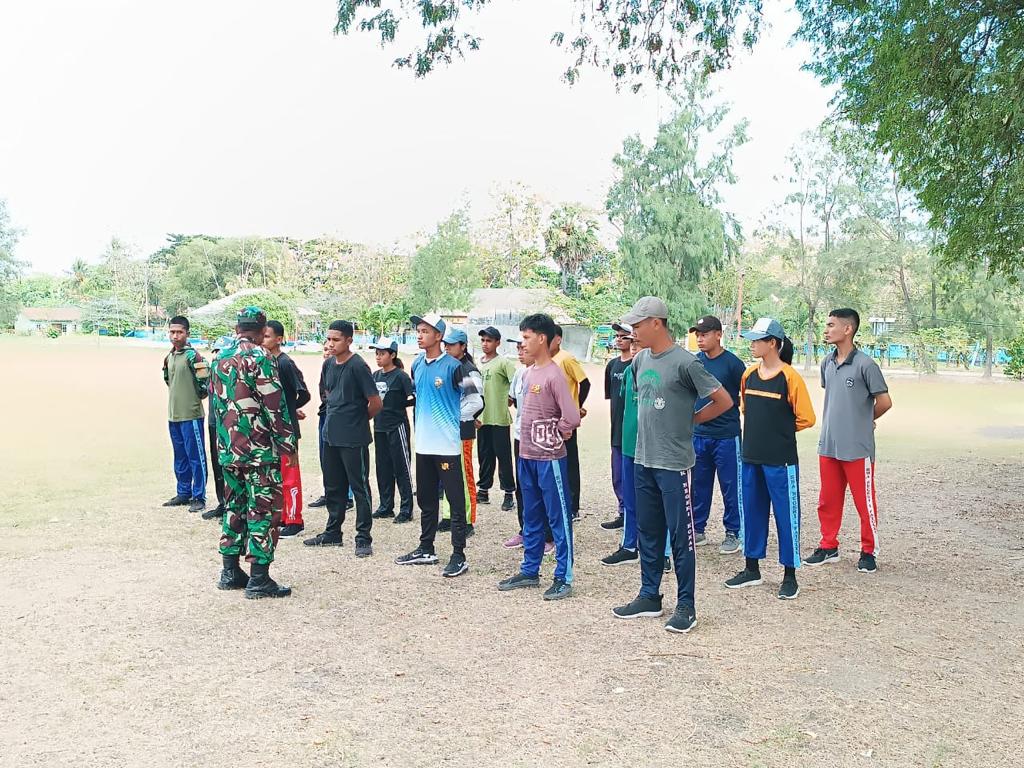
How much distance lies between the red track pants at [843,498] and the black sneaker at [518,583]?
92.4 inches

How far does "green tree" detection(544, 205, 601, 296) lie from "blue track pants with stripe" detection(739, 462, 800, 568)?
192 ft

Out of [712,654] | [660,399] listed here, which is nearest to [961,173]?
[660,399]

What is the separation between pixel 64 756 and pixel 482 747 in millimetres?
1703

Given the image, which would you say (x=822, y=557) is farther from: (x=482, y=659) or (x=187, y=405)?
(x=187, y=405)

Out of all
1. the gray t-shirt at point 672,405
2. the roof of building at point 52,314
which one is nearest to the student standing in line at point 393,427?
the gray t-shirt at point 672,405

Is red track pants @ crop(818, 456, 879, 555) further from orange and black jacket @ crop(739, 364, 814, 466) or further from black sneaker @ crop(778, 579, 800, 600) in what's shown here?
black sneaker @ crop(778, 579, 800, 600)

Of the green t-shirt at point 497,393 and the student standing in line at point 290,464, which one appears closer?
the student standing in line at point 290,464

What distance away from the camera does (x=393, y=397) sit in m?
8.04

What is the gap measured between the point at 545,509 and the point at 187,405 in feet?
13.8

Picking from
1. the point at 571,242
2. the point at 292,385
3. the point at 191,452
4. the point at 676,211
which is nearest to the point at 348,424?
A: the point at 292,385

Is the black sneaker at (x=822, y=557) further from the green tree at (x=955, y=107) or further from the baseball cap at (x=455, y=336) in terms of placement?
the green tree at (x=955, y=107)

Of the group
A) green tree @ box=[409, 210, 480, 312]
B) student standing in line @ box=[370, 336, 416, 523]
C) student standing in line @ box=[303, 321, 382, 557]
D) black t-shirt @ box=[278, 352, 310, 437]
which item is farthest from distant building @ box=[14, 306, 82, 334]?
student standing in line @ box=[303, 321, 382, 557]

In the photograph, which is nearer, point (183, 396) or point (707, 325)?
point (707, 325)

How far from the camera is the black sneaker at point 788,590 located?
18.4 ft
